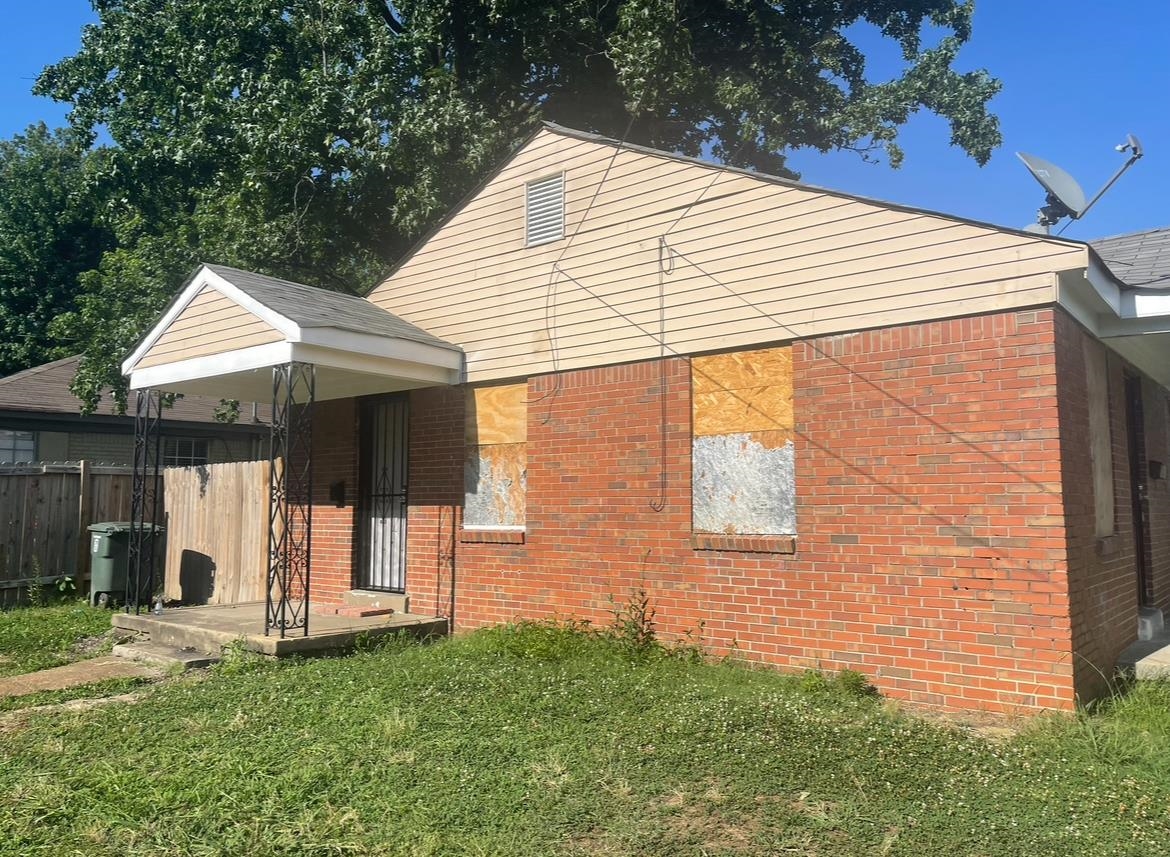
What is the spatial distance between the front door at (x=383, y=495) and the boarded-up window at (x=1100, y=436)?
7.06m

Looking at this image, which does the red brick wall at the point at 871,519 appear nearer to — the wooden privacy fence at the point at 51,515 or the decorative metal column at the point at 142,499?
the decorative metal column at the point at 142,499

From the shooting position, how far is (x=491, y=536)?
8906 mm

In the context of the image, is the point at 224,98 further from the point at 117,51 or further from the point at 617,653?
the point at 617,653

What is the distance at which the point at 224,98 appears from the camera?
52.2 feet

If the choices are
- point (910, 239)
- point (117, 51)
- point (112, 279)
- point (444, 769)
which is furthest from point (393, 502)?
point (117, 51)

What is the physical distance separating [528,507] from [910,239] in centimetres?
441

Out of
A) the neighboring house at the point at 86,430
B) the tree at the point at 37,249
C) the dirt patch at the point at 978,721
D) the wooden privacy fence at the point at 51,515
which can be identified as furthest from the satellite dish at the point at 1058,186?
the tree at the point at 37,249

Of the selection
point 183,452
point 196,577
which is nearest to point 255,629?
point 196,577

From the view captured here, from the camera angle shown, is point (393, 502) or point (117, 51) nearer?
point (393, 502)

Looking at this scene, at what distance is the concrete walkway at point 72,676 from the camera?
723 centimetres

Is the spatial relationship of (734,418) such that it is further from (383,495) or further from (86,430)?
(86,430)

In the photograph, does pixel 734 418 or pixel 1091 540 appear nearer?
pixel 1091 540

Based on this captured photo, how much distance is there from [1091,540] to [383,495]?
291 inches

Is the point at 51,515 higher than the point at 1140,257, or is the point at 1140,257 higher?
the point at 1140,257
